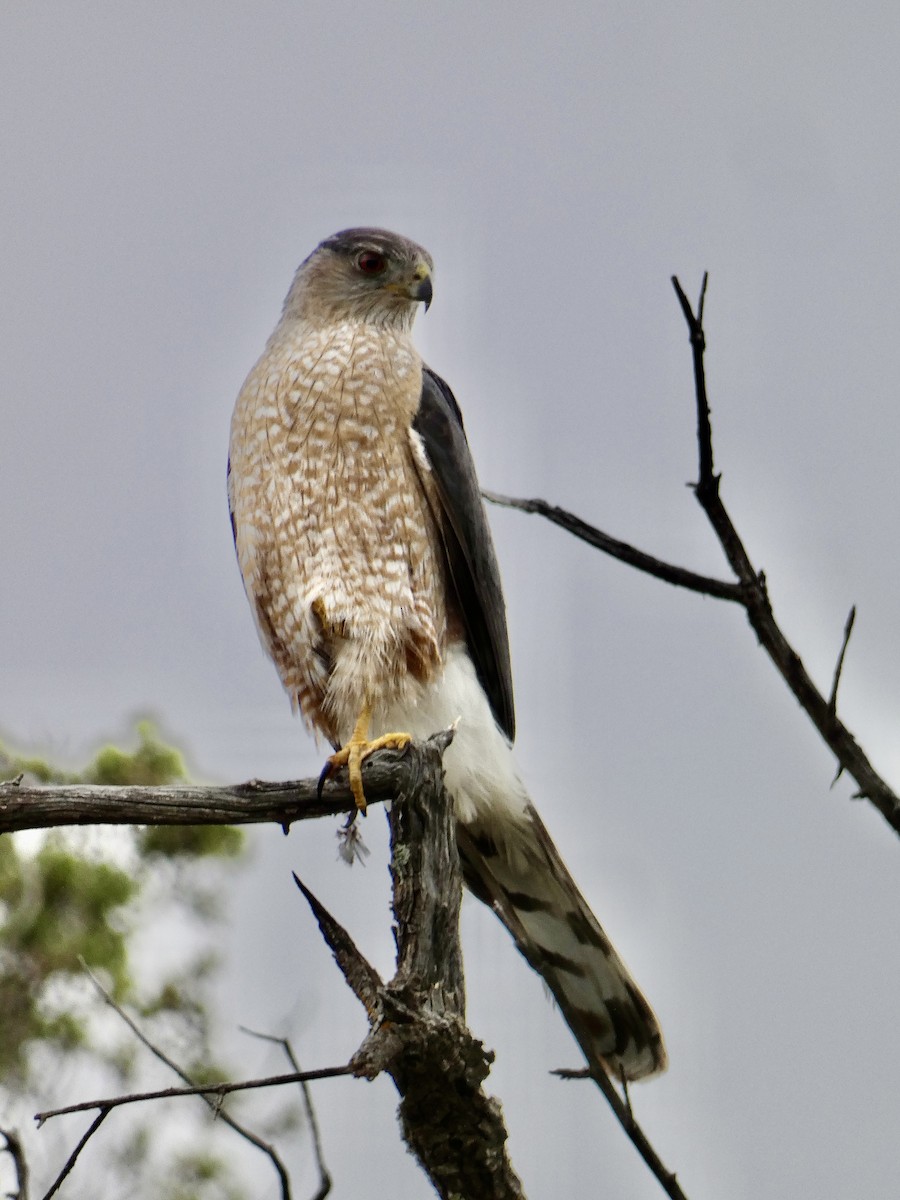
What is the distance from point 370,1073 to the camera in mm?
2547

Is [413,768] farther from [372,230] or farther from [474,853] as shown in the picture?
[372,230]

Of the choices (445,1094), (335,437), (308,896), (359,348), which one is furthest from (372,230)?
(445,1094)

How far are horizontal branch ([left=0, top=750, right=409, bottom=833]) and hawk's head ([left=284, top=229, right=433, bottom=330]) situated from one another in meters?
1.71

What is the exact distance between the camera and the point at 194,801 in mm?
2916

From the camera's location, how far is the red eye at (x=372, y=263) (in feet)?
14.4

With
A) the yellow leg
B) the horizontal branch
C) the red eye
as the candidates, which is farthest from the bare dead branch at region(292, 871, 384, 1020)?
the red eye

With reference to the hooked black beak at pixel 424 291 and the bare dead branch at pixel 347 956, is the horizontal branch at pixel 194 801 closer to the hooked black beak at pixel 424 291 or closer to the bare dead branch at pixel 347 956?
the bare dead branch at pixel 347 956

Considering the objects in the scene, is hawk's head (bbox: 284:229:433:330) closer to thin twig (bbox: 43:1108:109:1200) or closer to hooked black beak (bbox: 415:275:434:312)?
hooked black beak (bbox: 415:275:434:312)

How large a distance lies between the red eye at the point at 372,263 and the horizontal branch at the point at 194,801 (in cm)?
184

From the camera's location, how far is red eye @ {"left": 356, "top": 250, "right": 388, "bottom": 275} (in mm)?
4398

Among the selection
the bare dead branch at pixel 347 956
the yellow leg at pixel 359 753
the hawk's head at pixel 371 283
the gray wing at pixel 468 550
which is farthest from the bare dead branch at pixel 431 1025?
the hawk's head at pixel 371 283

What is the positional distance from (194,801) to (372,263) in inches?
84.7

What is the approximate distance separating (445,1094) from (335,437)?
1.80m

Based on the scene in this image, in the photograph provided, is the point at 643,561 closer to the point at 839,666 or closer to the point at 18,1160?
the point at 839,666
